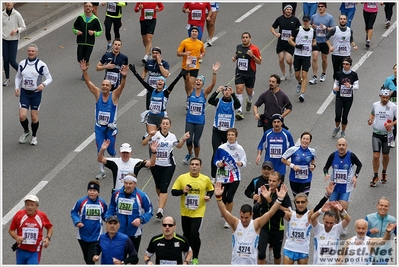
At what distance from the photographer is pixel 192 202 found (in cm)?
1722

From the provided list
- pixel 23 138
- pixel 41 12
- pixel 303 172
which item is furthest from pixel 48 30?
pixel 303 172

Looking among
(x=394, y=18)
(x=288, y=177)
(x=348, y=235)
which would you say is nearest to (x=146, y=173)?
(x=288, y=177)

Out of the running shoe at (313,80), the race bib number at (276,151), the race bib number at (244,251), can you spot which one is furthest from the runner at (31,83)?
the race bib number at (244,251)

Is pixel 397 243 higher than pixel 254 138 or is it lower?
lower

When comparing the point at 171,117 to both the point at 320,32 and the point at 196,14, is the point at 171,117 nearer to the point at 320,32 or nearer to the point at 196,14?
the point at 196,14

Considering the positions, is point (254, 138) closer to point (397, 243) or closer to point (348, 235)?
point (348, 235)

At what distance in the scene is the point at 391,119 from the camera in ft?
66.4

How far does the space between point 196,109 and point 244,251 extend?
213 inches

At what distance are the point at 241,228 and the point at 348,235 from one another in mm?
3294

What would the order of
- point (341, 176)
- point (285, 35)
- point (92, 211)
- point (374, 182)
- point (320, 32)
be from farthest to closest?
point (320, 32) < point (285, 35) < point (374, 182) < point (341, 176) < point (92, 211)

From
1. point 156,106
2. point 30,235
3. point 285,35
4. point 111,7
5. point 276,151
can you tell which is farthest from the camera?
point 111,7

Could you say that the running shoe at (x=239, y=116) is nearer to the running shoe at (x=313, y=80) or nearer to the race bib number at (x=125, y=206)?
the running shoe at (x=313, y=80)

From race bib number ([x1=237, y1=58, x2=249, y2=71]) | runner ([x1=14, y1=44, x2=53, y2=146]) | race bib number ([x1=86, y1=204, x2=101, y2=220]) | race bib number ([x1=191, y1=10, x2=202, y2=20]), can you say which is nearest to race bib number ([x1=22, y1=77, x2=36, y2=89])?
runner ([x1=14, y1=44, x2=53, y2=146])

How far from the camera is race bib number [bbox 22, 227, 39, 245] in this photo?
16250mm
